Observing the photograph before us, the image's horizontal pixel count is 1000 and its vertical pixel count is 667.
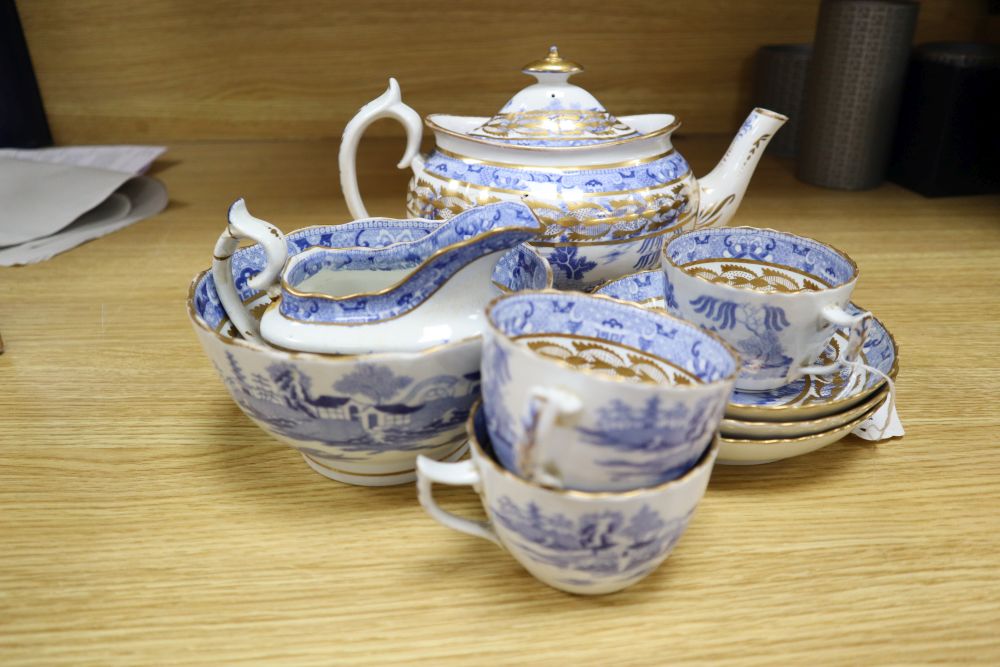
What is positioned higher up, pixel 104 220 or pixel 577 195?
pixel 577 195

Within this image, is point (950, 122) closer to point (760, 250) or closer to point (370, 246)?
point (760, 250)

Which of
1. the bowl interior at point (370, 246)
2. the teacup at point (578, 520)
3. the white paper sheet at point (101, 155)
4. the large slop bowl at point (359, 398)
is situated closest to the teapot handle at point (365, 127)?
the bowl interior at point (370, 246)

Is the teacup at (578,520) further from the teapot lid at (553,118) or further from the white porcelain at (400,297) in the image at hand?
the teapot lid at (553,118)

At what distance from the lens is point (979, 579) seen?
0.39 m

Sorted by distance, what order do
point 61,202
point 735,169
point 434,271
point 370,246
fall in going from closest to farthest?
point 434,271 < point 370,246 < point 735,169 < point 61,202

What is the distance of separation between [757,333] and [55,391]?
18.9 inches

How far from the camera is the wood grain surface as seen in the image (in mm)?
1078

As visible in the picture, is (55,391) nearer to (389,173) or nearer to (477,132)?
(477,132)

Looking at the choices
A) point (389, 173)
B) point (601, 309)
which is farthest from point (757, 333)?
point (389, 173)

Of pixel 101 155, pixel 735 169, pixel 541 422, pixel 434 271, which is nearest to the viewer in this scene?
pixel 541 422

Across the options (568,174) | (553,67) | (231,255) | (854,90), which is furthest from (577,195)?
(854,90)

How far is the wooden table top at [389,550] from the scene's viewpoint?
35 cm

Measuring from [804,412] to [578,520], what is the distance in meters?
0.17

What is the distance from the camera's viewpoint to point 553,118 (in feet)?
1.99
